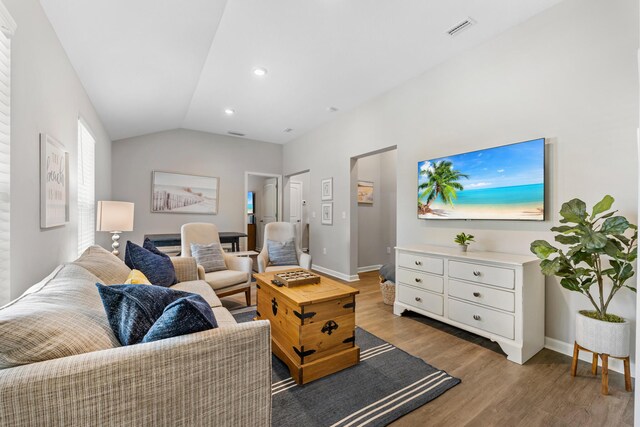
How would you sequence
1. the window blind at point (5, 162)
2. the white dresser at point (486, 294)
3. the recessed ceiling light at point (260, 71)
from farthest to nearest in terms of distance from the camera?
the recessed ceiling light at point (260, 71)
the white dresser at point (486, 294)
the window blind at point (5, 162)

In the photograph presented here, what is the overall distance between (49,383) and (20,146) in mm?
1264

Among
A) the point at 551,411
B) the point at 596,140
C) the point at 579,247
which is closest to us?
the point at 551,411

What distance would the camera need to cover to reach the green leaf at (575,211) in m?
1.80

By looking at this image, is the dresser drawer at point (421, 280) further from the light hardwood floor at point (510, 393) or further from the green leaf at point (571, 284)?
the green leaf at point (571, 284)

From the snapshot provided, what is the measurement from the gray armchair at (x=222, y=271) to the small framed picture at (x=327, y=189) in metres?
2.02

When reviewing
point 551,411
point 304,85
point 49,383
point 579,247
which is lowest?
point 551,411

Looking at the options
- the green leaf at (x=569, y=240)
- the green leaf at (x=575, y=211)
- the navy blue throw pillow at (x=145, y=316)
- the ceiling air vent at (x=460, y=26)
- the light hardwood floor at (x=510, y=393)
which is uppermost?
the ceiling air vent at (x=460, y=26)

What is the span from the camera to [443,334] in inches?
100.0

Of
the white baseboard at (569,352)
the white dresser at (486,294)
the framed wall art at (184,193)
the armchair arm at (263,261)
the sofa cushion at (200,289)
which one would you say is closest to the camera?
the white baseboard at (569,352)

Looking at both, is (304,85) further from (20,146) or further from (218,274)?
(20,146)

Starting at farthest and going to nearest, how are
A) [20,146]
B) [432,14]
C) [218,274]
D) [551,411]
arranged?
[218,274]
[432,14]
[551,411]
[20,146]

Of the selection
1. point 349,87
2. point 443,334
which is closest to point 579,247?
point 443,334

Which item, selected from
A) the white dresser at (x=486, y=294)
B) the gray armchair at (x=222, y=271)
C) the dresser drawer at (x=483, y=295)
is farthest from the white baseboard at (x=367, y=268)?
the dresser drawer at (x=483, y=295)

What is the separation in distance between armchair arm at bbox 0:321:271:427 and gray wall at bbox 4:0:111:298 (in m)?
0.91
